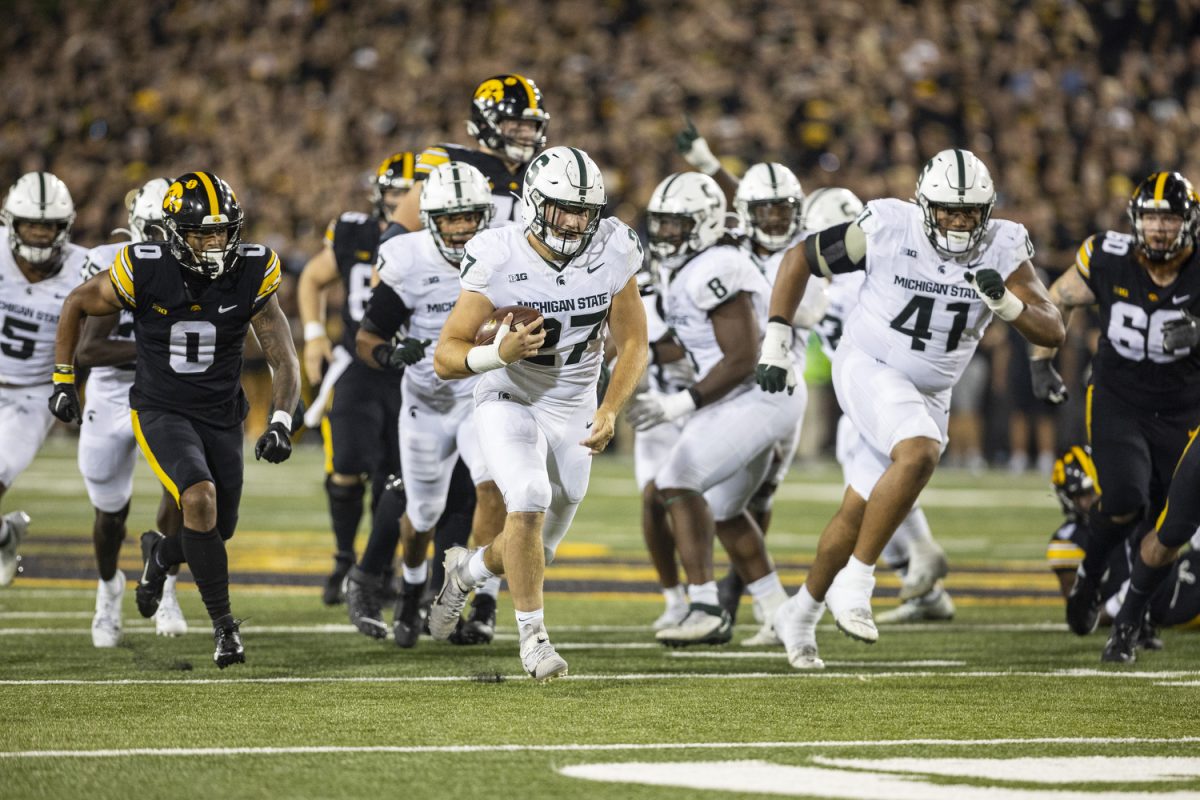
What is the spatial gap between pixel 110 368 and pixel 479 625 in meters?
1.89

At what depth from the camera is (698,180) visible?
690cm

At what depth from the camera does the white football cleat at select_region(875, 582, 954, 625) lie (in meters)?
7.36

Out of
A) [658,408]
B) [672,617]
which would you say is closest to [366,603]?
[672,617]

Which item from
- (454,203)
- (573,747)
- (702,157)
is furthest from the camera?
(702,157)

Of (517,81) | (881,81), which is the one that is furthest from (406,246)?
(881,81)

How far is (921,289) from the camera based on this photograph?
5902 millimetres

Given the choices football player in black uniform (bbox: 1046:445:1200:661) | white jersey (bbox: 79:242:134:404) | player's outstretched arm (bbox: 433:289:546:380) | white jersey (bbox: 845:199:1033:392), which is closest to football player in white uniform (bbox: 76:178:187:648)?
white jersey (bbox: 79:242:134:404)

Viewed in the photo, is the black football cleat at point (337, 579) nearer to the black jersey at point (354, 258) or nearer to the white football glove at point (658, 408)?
the black jersey at point (354, 258)

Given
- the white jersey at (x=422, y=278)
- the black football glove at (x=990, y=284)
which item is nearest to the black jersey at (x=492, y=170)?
the white jersey at (x=422, y=278)

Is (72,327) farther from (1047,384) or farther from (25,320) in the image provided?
(1047,384)

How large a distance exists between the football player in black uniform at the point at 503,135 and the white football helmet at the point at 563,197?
5.00 feet

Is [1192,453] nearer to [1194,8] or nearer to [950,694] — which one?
[950,694]

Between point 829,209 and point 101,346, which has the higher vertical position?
point 829,209

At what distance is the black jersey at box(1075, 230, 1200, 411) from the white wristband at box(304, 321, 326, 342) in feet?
11.8
